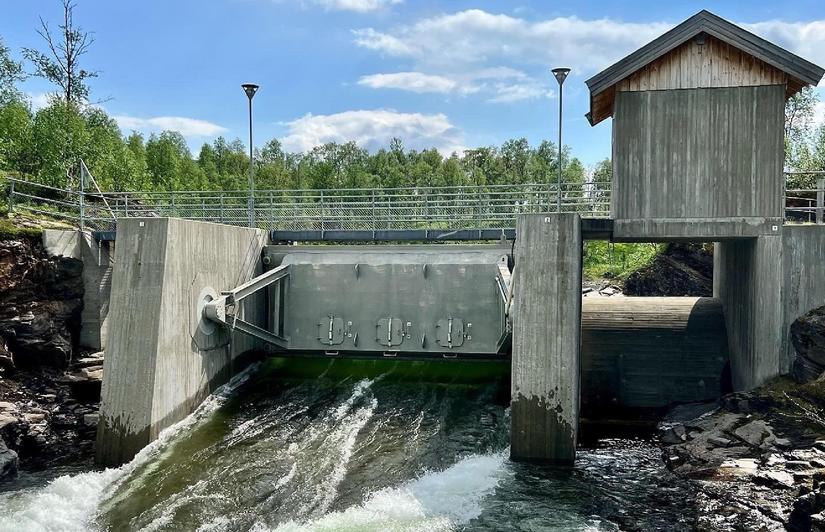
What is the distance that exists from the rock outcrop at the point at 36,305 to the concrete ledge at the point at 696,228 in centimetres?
1472

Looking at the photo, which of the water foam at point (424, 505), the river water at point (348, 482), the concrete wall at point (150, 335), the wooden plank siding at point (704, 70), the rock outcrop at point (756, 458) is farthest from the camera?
the wooden plank siding at point (704, 70)

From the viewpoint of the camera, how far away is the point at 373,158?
257 ft

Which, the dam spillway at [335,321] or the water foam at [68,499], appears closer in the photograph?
the water foam at [68,499]

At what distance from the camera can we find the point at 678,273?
23.7 metres

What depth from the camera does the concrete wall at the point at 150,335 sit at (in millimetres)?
12203

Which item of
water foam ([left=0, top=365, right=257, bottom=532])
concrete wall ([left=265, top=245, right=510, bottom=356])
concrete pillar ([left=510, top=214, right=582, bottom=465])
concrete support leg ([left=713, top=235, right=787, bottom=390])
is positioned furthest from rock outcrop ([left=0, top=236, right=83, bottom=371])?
concrete support leg ([left=713, top=235, right=787, bottom=390])

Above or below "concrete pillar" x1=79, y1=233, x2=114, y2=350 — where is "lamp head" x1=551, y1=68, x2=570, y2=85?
above

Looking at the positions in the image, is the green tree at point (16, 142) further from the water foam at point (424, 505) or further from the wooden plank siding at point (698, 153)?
the wooden plank siding at point (698, 153)

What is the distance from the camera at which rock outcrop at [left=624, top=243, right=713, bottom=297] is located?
2320 cm

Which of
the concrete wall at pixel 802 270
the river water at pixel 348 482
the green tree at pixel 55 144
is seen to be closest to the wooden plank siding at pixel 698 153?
the concrete wall at pixel 802 270

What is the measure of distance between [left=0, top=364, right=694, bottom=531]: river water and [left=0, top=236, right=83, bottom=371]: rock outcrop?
5.58 metres

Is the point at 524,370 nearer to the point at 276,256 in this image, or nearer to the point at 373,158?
the point at 276,256

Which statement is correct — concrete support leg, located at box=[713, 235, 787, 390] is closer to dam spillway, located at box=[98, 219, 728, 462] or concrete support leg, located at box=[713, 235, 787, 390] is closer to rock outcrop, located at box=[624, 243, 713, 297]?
dam spillway, located at box=[98, 219, 728, 462]

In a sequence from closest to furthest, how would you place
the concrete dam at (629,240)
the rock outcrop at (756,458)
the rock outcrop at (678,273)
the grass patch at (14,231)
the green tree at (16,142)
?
the rock outcrop at (756,458)
the concrete dam at (629,240)
the grass patch at (14,231)
the rock outcrop at (678,273)
the green tree at (16,142)
